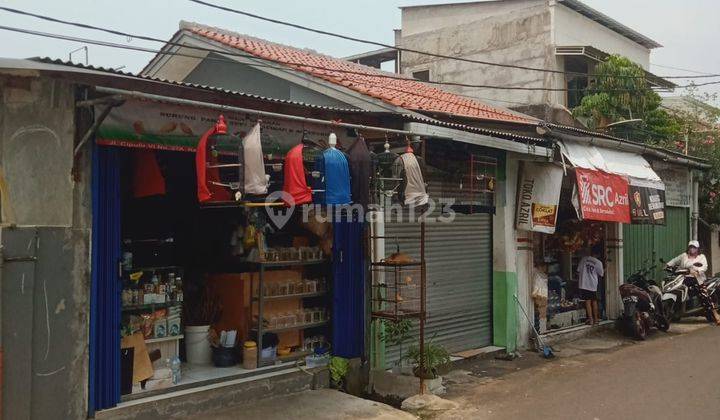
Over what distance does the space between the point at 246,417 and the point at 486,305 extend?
4.90m

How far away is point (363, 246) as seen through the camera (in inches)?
304

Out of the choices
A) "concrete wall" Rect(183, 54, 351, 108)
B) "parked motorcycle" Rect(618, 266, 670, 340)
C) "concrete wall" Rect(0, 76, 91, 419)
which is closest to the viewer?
"concrete wall" Rect(0, 76, 91, 419)

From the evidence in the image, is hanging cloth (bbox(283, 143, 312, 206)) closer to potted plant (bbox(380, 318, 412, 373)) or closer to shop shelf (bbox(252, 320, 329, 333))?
shop shelf (bbox(252, 320, 329, 333))

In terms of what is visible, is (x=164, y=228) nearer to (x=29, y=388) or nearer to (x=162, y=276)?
(x=162, y=276)

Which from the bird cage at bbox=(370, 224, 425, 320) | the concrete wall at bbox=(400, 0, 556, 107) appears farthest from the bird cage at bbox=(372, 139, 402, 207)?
the concrete wall at bbox=(400, 0, 556, 107)

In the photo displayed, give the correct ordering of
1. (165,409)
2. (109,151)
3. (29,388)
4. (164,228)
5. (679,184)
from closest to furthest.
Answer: (29,388) < (109,151) < (165,409) < (164,228) < (679,184)

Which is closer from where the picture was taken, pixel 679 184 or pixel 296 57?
pixel 296 57

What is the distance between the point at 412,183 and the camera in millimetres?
6406

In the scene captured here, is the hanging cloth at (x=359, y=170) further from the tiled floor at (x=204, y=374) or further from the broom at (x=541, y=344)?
the broom at (x=541, y=344)

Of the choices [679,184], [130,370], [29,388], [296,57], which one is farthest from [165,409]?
[679,184]

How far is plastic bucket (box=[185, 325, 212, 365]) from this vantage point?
23.5 ft

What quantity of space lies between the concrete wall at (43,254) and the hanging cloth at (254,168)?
144 centimetres

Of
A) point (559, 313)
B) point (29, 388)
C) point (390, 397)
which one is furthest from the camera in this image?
point (559, 313)

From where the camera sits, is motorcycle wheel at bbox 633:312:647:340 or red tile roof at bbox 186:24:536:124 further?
motorcycle wheel at bbox 633:312:647:340
